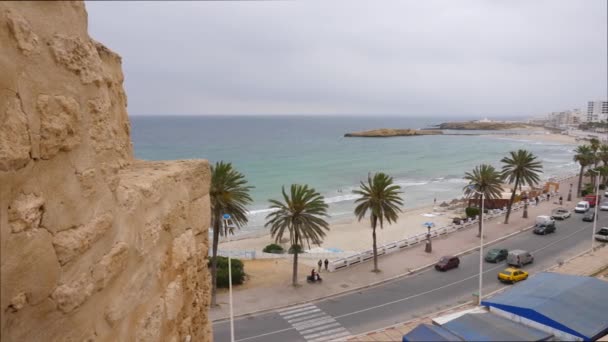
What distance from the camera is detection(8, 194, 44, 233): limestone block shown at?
12.6 ft

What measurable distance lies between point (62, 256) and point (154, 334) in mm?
2261

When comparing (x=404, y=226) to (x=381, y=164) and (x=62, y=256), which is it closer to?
(x=62, y=256)

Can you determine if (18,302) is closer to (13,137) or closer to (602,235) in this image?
(13,137)

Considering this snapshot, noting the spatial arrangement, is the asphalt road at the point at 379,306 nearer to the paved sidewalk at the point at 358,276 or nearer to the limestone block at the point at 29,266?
the paved sidewalk at the point at 358,276

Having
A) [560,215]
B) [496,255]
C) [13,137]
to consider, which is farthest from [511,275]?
[13,137]

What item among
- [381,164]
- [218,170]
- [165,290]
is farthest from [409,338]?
[381,164]

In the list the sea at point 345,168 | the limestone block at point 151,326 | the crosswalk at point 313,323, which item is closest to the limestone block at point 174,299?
the limestone block at point 151,326

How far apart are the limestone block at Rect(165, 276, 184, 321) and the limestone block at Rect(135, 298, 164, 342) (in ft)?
0.62

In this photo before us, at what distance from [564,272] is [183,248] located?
21.0 m

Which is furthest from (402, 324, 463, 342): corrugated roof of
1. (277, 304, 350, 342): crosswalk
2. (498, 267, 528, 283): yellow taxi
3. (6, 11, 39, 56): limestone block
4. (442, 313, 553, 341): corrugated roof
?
(498, 267, 528, 283): yellow taxi

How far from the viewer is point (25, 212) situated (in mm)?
3914

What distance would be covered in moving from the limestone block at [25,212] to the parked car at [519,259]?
25.7 meters

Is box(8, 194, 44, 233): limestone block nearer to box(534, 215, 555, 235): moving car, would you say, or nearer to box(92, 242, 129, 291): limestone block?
box(92, 242, 129, 291): limestone block

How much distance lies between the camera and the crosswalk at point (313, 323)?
16764 mm
